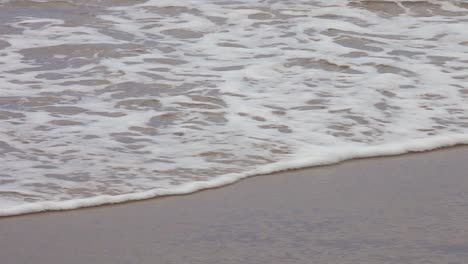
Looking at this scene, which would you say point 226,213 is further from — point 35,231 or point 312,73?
point 312,73

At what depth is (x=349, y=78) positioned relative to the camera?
212 inches

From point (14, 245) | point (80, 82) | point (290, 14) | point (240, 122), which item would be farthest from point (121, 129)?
point (290, 14)

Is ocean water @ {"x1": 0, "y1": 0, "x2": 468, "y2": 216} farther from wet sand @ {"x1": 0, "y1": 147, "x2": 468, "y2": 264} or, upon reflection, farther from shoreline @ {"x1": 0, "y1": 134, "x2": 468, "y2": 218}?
wet sand @ {"x1": 0, "y1": 147, "x2": 468, "y2": 264}

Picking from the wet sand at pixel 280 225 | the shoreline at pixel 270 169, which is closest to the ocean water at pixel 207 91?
the shoreline at pixel 270 169

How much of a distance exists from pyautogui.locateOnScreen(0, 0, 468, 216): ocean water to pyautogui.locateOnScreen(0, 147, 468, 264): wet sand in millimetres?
125

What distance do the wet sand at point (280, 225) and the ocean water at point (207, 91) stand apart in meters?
0.12

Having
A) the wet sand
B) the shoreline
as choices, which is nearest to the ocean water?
the shoreline

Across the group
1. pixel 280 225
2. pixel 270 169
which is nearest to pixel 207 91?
pixel 270 169

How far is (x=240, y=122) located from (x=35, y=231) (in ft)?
4.58

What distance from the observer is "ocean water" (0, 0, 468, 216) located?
13.5ft

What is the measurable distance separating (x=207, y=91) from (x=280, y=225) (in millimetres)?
1690

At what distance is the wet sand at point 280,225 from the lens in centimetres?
330

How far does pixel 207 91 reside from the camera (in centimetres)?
514

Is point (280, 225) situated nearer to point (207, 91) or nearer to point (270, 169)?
point (270, 169)
